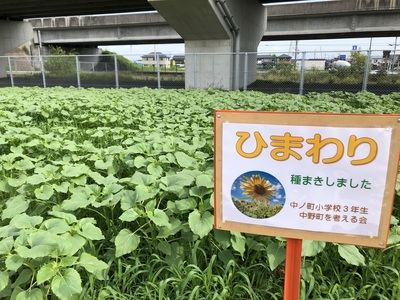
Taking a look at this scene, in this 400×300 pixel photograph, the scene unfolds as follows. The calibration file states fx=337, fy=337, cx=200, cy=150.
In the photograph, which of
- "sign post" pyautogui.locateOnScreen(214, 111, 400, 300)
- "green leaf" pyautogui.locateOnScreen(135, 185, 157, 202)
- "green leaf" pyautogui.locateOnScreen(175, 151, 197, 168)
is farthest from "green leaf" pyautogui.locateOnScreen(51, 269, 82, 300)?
"green leaf" pyautogui.locateOnScreen(175, 151, 197, 168)

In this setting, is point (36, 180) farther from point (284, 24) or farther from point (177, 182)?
point (284, 24)

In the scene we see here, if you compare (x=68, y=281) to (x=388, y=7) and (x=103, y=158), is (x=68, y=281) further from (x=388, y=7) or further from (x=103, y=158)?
(x=388, y=7)

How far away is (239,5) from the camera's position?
1481 cm

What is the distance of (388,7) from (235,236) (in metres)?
25.1

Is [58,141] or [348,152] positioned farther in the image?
[58,141]

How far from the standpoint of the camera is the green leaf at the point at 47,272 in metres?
1.56

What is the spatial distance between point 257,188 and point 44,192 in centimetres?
162

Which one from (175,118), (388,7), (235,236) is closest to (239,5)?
(175,118)

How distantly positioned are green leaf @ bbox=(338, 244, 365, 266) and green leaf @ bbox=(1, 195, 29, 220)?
6.55 feet

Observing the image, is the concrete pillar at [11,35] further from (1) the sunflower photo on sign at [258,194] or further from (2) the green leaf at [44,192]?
(1) the sunflower photo on sign at [258,194]

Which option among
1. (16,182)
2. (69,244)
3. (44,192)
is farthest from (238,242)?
(16,182)

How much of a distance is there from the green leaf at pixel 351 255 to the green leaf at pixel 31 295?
5.20 feet

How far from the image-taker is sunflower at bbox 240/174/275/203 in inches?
58.1

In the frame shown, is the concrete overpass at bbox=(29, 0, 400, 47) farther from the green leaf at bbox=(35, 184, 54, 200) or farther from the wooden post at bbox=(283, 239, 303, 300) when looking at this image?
the wooden post at bbox=(283, 239, 303, 300)
